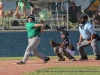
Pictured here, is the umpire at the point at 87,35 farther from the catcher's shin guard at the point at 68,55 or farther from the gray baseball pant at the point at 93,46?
the catcher's shin guard at the point at 68,55

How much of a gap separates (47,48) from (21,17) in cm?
192

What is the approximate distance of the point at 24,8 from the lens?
58.5ft

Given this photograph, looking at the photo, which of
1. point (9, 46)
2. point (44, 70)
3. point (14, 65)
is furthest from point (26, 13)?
point (44, 70)

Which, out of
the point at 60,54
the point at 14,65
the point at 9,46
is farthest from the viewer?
the point at 9,46

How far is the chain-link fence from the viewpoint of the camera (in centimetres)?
1752

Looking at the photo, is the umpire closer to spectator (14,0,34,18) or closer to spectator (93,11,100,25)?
spectator (93,11,100,25)

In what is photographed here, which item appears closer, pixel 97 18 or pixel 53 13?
pixel 97 18

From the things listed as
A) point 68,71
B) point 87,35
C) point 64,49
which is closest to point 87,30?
point 87,35

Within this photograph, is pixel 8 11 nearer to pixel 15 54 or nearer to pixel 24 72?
pixel 15 54

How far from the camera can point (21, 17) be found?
18.0 meters

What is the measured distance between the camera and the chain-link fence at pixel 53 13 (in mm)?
17516

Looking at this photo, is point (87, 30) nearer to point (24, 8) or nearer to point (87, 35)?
point (87, 35)

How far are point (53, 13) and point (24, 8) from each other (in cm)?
135

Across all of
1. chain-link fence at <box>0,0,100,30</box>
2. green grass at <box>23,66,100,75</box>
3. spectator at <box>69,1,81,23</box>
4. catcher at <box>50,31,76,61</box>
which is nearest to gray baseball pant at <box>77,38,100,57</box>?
catcher at <box>50,31,76,61</box>
